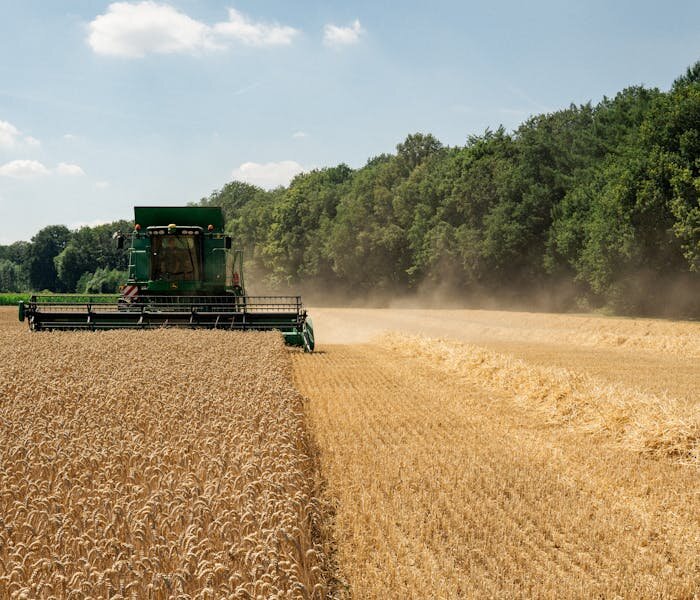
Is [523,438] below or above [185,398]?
below

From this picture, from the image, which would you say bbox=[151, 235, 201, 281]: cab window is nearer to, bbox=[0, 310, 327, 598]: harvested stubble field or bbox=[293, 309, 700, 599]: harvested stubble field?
bbox=[293, 309, 700, 599]: harvested stubble field

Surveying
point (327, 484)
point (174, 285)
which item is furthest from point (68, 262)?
point (327, 484)

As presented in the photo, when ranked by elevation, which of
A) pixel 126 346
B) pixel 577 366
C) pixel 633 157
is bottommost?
pixel 577 366

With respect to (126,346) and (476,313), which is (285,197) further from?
(126,346)

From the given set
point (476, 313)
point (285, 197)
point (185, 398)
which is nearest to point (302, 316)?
point (185, 398)

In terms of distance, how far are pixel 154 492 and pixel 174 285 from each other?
15471mm

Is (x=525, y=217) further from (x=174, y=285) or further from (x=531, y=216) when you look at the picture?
(x=174, y=285)

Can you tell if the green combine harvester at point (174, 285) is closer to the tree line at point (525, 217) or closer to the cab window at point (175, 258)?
the cab window at point (175, 258)

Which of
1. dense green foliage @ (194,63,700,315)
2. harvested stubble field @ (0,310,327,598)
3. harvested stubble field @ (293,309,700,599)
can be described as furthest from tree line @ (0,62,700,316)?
harvested stubble field @ (0,310,327,598)

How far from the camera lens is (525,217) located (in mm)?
52312

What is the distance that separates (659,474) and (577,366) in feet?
33.7

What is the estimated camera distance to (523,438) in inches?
388

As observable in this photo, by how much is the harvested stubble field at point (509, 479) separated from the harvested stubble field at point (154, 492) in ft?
2.30

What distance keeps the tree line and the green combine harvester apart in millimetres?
3184
